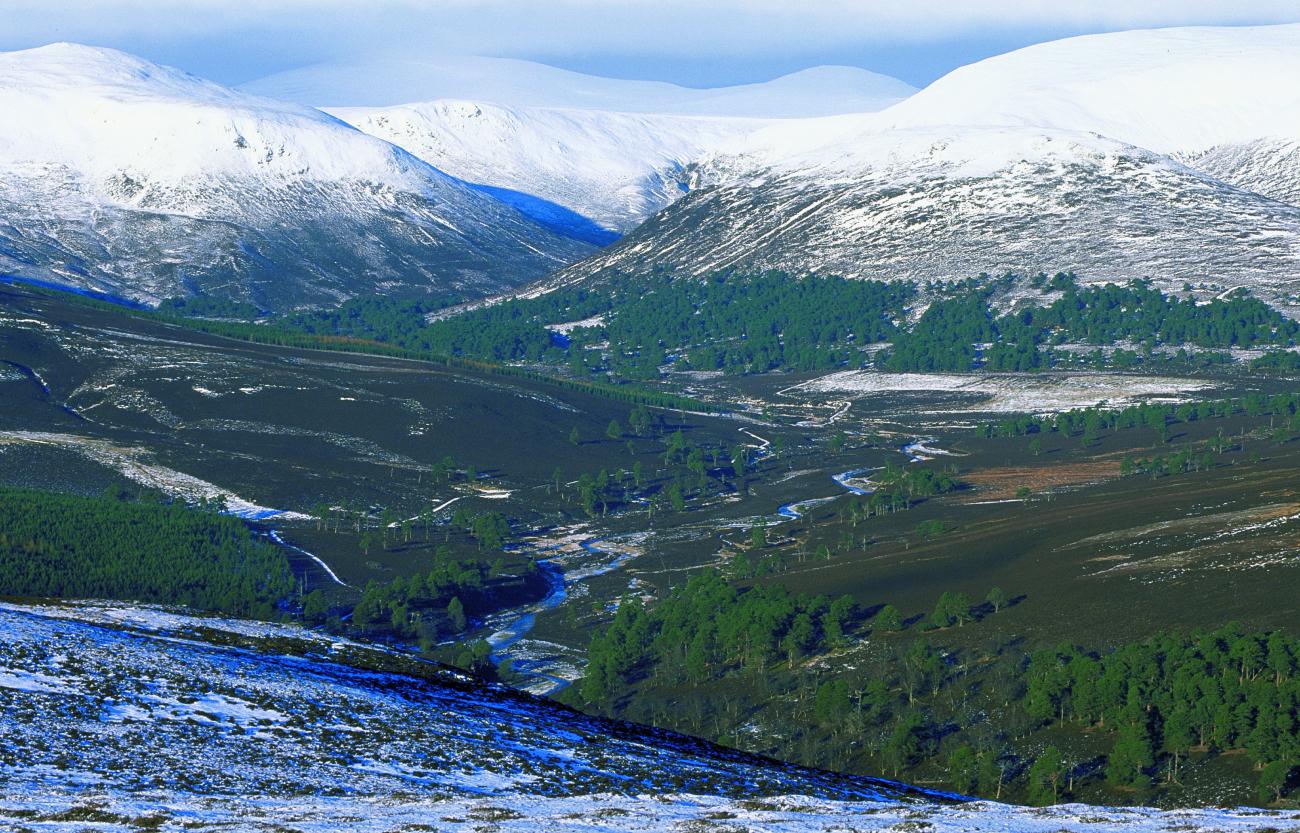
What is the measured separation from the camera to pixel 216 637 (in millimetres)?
82562

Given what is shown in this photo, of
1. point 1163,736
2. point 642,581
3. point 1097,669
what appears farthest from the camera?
point 642,581

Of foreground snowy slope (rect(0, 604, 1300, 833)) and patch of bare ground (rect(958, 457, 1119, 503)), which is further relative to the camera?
patch of bare ground (rect(958, 457, 1119, 503))

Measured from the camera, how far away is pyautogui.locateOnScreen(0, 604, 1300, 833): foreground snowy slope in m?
51.4

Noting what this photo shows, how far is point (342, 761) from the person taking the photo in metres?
60.6

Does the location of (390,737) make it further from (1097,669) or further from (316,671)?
(1097,669)

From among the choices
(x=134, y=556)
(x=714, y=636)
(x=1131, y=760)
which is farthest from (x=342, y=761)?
(x=134, y=556)

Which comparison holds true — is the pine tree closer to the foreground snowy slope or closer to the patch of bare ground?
the foreground snowy slope

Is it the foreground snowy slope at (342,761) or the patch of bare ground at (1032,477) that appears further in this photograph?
the patch of bare ground at (1032,477)

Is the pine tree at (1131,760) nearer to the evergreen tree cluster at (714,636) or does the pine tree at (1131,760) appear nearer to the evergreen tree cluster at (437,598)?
the evergreen tree cluster at (714,636)

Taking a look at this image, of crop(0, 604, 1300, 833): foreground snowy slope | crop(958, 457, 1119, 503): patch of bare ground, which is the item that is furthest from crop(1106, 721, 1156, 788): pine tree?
crop(958, 457, 1119, 503): patch of bare ground

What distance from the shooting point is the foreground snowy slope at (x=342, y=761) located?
51375mm

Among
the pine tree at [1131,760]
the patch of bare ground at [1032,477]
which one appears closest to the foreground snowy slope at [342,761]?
the pine tree at [1131,760]

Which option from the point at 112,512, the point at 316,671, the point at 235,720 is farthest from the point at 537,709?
the point at 112,512

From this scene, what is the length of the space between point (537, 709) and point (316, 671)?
10.1 metres
